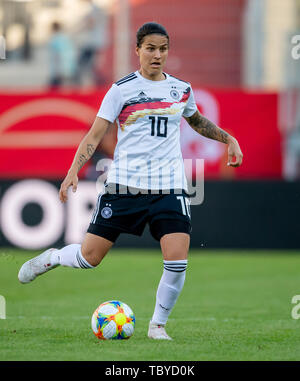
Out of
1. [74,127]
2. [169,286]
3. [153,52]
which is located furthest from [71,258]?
[74,127]

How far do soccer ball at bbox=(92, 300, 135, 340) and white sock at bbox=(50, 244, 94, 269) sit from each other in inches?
14.8

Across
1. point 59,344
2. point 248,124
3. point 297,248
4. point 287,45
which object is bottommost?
point 297,248

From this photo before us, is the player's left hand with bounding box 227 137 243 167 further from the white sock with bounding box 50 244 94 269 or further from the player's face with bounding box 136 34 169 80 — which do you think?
the white sock with bounding box 50 244 94 269

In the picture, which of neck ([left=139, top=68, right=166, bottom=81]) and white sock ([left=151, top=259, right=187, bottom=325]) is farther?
neck ([left=139, top=68, right=166, bottom=81])

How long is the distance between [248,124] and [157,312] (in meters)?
10.3

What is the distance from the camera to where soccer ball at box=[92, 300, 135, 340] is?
22.1 ft

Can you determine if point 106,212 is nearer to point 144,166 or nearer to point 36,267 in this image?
point 144,166

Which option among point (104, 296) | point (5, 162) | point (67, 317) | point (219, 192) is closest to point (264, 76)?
point (219, 192)

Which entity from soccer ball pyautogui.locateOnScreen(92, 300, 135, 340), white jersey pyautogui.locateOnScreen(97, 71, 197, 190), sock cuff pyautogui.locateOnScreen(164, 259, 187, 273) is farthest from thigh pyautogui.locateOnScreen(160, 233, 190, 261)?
soccer ball pyautogui.locateOnScreen(92, 300, 135, 340)

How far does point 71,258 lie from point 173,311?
7.12 feet

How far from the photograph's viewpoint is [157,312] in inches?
270

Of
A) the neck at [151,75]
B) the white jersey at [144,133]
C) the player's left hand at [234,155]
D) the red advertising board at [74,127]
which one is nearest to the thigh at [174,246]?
the white jersey at [144,133]

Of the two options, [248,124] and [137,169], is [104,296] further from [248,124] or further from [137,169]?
[248,124]

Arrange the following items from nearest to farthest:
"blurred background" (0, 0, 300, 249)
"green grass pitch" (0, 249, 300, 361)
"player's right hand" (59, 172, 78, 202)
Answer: "green grass pitch" (0, 249, 300, 361)
"player's right hand" (59, 172, 78, 202)
"blurred background" (0, 0, 300, 249)
